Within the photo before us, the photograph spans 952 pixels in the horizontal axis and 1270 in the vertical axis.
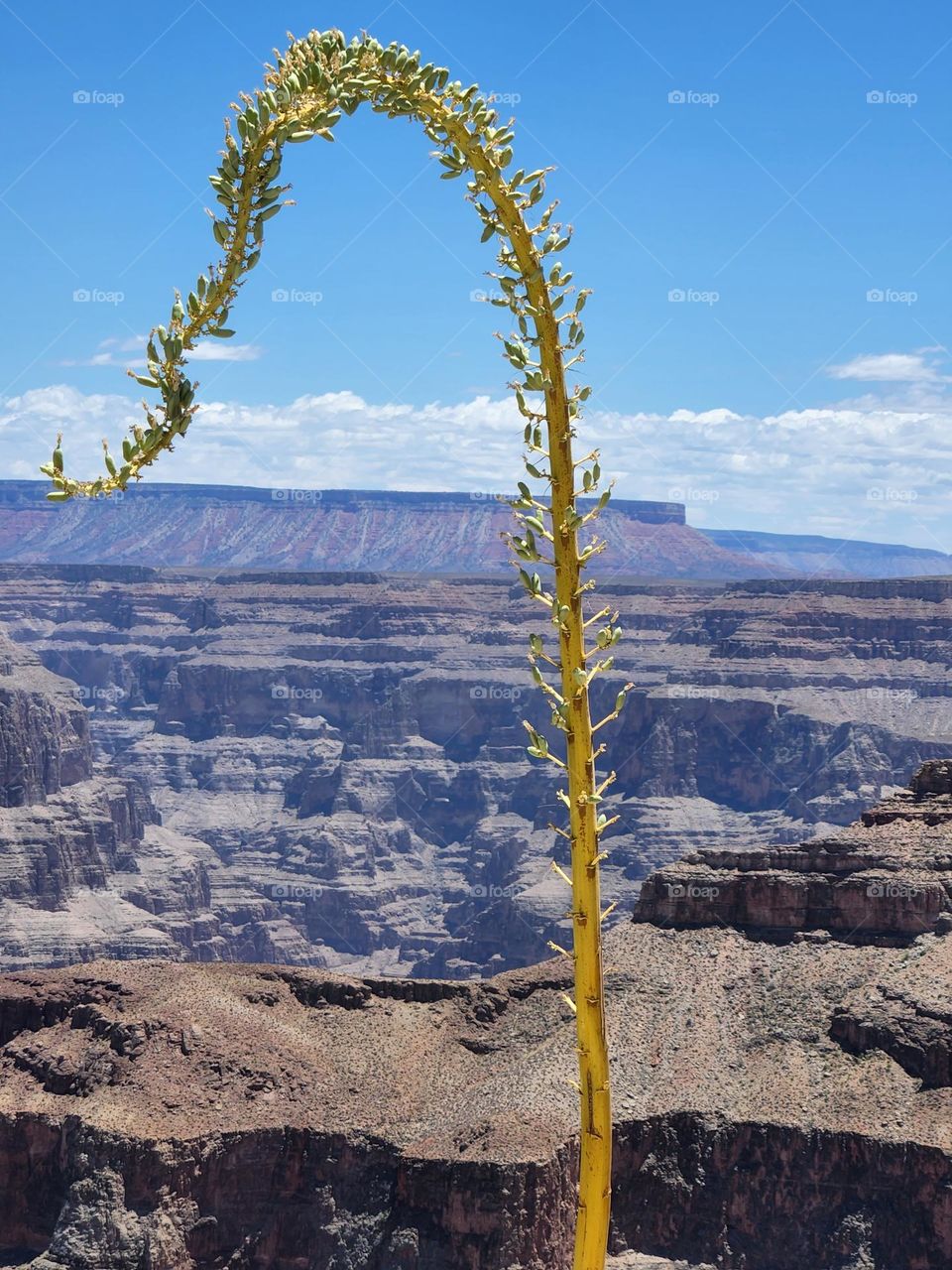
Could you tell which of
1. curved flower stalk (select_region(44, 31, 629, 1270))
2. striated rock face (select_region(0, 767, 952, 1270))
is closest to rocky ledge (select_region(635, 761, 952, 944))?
striated rock face (select_region(0, 767, 952, 1270))

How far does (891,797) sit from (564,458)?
92987 millimetres

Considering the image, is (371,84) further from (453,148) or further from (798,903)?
(798,903)

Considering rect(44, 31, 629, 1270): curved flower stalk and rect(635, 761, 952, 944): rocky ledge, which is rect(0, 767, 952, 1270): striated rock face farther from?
rect(44, 31, 629, 1270): curved flower stalk

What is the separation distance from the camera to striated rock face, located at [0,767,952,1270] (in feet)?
236

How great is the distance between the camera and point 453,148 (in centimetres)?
1090

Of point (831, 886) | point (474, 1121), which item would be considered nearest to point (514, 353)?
point (474, 1121)

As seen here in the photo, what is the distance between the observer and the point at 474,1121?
2968 inches

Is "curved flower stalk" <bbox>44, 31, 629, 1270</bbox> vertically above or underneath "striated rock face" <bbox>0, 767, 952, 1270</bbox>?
above

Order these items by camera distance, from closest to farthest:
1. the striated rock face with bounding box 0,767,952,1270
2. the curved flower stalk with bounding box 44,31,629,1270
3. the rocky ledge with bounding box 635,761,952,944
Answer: the curved flower stalk with bounding box 44,31,629,1270, the striated rock face with bounding box 0,767,952,1270, the rocky ledge with bounding box 635,761,952,944

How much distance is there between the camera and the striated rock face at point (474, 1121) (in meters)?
71.9

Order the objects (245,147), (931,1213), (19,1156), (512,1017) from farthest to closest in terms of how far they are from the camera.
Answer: (512,1017)
(19,1156)
(931,1213)
(245,147)

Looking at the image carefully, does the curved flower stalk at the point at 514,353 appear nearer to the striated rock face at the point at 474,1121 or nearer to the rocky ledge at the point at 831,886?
the striated rock face at the point at 474,1121

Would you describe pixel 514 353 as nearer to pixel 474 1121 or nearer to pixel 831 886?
pixel 474 1121

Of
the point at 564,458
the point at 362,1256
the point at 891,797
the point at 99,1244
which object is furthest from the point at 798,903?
the point at 564,458
